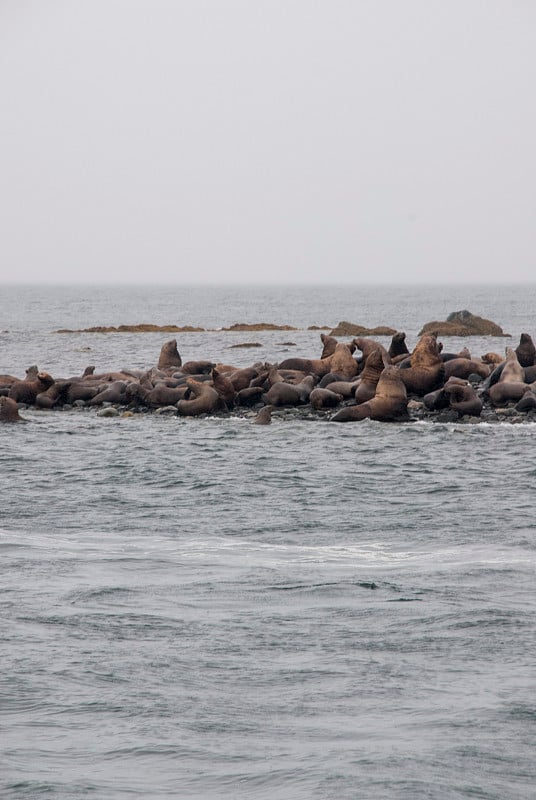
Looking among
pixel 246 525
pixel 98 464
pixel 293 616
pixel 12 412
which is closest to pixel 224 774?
pixel 293 616

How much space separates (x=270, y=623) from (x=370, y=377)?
14312 mm

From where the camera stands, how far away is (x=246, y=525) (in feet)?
50.2

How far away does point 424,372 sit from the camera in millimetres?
25547

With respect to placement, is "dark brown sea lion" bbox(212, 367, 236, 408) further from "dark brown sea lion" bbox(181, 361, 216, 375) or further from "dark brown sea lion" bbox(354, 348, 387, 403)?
"dark brown sea lion" bbox(181, 361, 216, 375)

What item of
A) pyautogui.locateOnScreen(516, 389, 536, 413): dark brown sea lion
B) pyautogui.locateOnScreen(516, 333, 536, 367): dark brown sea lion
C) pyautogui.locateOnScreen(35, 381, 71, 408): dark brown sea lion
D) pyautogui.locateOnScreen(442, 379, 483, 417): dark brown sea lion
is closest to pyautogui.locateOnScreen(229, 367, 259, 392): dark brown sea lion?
pyautogui.locateOnScreen(35, 381, 71, 408): dark brown sea lion

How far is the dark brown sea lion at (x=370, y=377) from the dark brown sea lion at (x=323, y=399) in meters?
0.49

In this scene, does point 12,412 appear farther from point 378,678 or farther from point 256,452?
point 378,678

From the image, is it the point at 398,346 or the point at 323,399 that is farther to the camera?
the point at 398,346

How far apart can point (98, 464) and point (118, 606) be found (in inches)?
350

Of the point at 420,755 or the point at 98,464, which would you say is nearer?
the point at 420,755

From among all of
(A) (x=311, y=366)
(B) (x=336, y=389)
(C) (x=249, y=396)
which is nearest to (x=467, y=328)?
(A) (x=311, y=366)

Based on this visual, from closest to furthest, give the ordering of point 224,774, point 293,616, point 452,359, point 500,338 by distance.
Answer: point 224,774
point 293,616
point 452,359
point 500,338

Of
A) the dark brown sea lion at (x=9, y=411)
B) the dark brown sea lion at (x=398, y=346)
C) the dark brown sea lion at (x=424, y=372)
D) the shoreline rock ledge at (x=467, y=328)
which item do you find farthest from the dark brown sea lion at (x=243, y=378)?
the shoreline rock ledge at (x=467, y=328)

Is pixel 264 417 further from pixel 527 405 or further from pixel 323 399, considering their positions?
pixel 527 405
